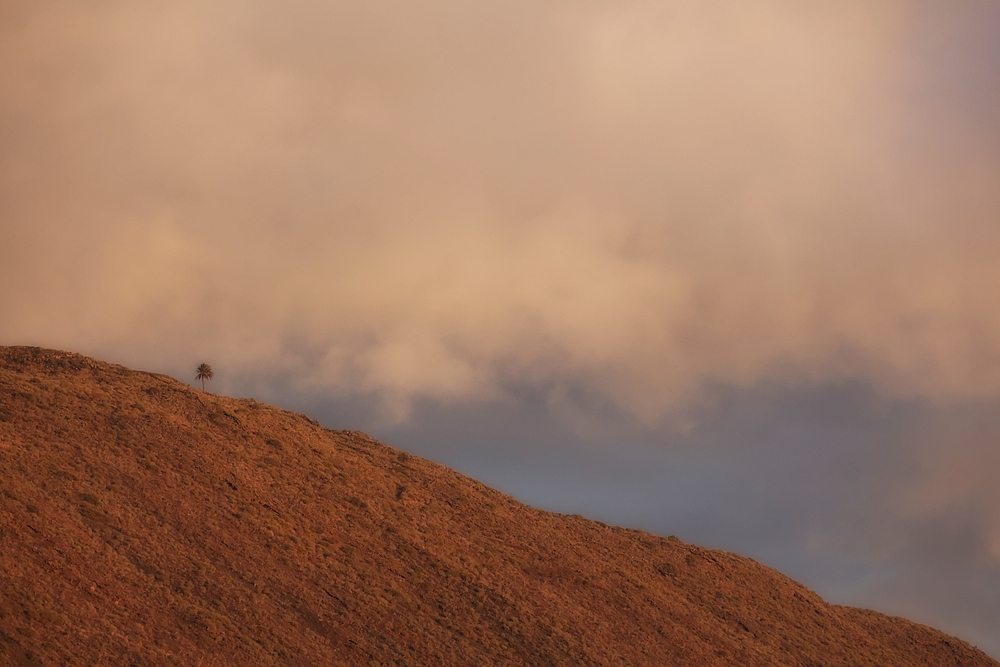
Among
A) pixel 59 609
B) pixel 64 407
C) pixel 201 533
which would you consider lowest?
pixel 59 609

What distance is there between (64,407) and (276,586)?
21.1m

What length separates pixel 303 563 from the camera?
5762cm

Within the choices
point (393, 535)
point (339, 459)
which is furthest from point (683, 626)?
point (339, 459)

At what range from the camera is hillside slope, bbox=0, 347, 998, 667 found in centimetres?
4694

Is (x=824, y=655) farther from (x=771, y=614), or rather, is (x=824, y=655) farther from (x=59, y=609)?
(x=59, y=609)

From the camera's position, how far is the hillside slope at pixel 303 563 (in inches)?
1848

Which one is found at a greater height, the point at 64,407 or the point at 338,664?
the point at 64,407

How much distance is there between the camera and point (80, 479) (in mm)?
55375

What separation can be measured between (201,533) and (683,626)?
34.4 meters

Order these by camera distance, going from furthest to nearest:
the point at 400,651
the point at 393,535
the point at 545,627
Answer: the point at 393,535 → the point at 545,627 → the point at 400,651

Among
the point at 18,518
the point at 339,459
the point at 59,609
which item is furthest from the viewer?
the point at 339,459

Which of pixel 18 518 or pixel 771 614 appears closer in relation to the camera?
pixel 18 518

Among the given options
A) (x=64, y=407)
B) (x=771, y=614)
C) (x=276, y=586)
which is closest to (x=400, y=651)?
(x=276, y=586)

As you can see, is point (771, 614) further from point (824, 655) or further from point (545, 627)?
point (545, 627)
